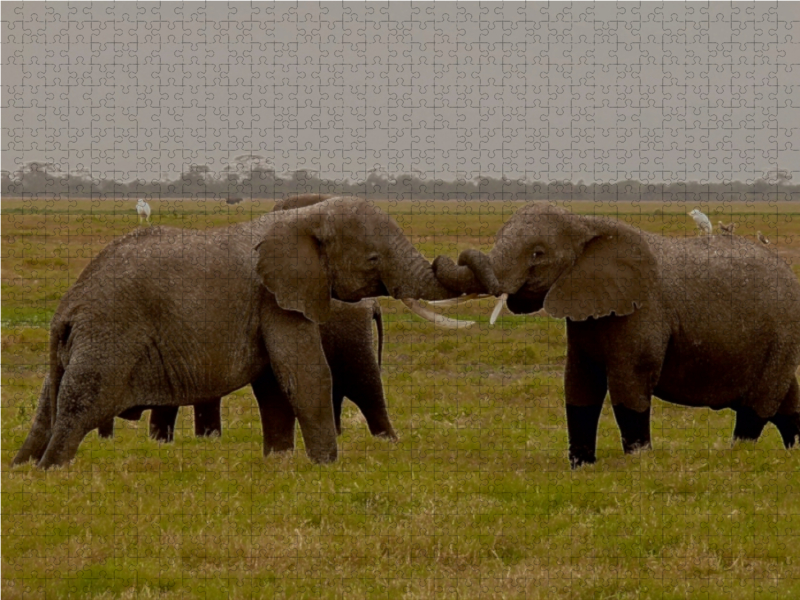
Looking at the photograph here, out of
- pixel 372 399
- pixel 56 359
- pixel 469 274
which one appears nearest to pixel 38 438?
pixel 56 359

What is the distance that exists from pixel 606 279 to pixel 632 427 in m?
1.67

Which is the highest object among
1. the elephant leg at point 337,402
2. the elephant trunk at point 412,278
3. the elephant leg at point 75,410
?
the elephant trunk at point 412,278

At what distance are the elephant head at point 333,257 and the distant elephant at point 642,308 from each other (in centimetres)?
55

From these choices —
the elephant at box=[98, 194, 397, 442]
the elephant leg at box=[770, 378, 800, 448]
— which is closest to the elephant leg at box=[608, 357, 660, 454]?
the elephant leg at box=[770, 378, 800, 448]

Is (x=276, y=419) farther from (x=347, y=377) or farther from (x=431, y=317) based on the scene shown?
(x=431, y=317)

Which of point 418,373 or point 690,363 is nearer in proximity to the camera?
point 690,363

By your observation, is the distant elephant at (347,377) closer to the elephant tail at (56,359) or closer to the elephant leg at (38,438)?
the elephant leg at (38,438)

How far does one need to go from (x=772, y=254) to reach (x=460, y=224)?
386 centimetres

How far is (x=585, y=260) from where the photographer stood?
13750mm

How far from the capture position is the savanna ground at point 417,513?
9.91m

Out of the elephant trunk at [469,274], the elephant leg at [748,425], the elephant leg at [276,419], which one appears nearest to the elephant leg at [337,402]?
the elephant leg at [276,419]

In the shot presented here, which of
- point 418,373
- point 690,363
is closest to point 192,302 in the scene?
point 690,363

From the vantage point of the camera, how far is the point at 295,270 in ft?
44.1

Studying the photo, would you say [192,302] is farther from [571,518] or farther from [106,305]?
[571,518]
